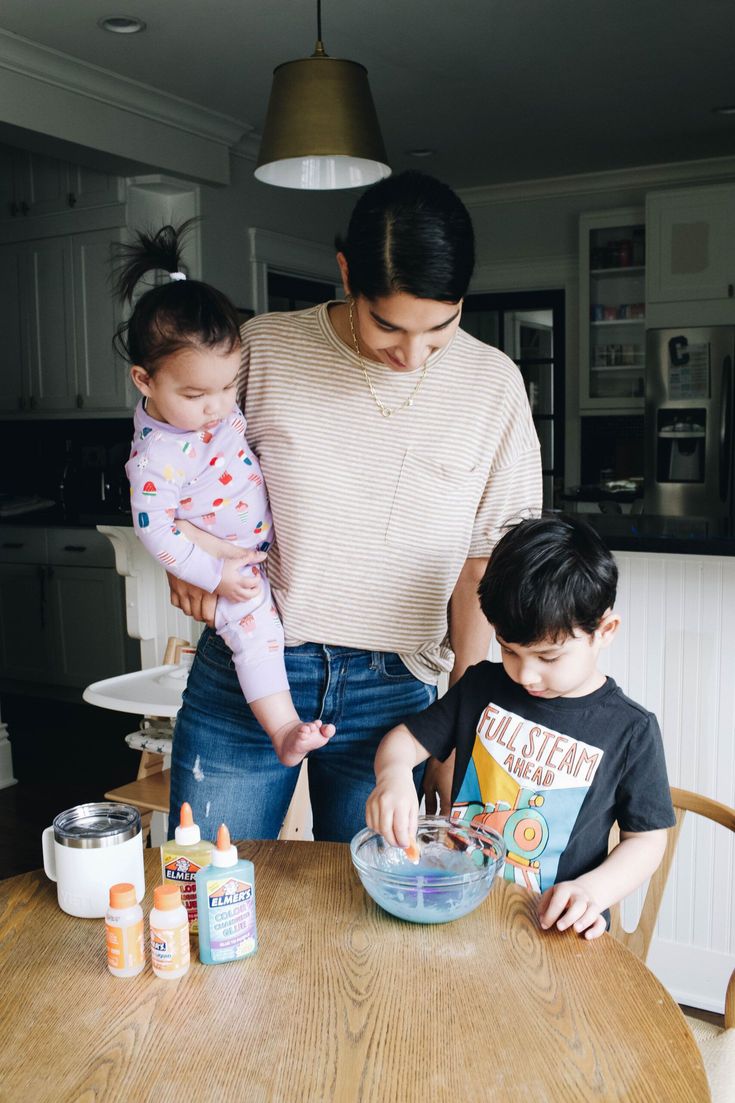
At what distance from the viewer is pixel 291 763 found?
1361mm

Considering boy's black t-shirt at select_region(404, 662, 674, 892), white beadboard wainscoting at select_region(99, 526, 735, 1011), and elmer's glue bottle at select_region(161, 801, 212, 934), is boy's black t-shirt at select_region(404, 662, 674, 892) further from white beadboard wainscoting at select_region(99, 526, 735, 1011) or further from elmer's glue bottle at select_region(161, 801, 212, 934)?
white beadboard wainscoting at select_region(99, 526, 735, 1011)

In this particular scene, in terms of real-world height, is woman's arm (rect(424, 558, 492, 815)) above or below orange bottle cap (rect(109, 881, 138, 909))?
above

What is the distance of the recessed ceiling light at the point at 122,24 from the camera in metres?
3.55

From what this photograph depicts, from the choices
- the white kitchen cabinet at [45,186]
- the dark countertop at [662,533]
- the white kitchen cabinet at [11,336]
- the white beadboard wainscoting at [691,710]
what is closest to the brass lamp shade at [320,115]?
the dark countertop at [662,533]

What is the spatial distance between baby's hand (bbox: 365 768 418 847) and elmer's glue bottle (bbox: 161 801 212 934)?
0.22 m

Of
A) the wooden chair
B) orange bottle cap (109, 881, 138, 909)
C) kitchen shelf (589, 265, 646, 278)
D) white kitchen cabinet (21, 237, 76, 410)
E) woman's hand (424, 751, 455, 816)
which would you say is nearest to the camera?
orange bottle cap (109, 881, 138, 909)

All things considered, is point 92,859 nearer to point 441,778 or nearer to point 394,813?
point 394,813

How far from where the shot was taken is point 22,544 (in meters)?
5.19

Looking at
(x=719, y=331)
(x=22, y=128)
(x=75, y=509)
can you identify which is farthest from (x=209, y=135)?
(x=719, y=331)

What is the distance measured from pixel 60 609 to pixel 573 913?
14.4 feet

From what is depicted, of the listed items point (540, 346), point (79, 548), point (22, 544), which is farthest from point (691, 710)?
point (540, 346)

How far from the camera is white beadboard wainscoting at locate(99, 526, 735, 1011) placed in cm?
227

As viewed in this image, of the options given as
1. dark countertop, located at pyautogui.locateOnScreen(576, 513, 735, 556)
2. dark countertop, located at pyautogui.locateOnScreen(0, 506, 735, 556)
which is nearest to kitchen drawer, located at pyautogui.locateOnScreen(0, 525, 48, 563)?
dark countertop, located at pyautogui.locateOnScreen(0, 506, 735, 556)

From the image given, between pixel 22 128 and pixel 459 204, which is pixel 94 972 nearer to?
pixel 459 204
